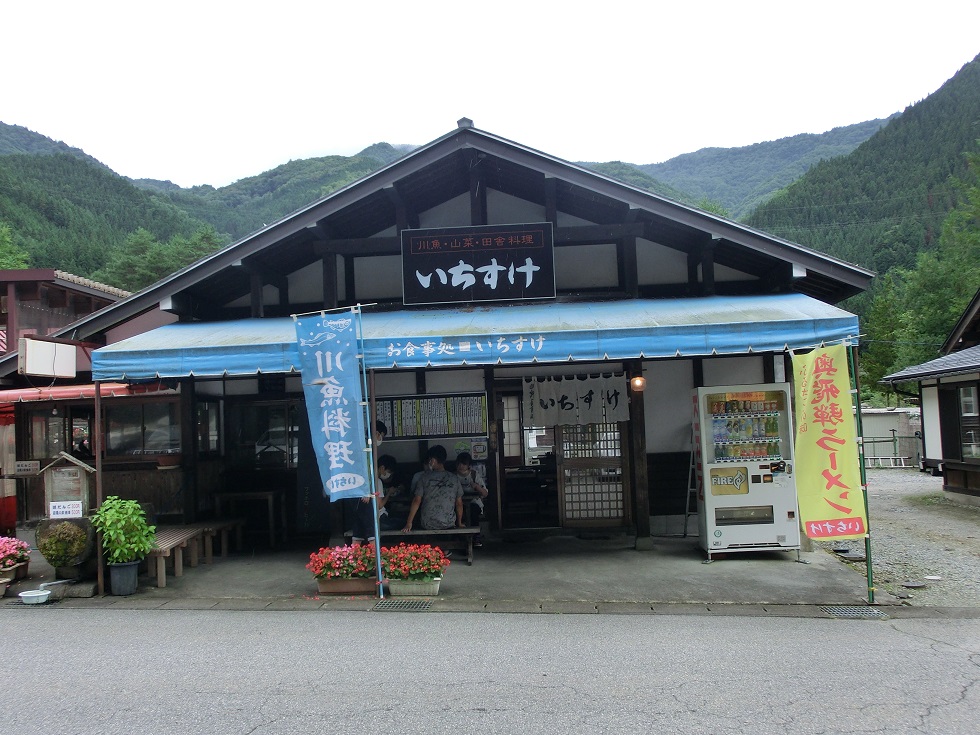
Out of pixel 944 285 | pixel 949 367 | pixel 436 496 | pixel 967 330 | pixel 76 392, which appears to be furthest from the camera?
pixel 944 285

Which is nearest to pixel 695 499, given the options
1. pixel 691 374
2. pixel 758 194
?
pixel 691 374

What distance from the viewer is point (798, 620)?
706 centimetres

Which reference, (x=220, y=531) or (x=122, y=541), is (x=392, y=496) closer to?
(x=220, y=531)

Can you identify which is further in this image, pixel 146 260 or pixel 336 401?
pixel 146 260

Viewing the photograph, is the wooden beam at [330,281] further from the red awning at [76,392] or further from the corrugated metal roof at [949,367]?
the corrugated metal roof at [949,367]

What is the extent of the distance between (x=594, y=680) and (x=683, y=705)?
2.52 ft

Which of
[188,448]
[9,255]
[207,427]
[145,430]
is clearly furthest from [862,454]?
[9,255]

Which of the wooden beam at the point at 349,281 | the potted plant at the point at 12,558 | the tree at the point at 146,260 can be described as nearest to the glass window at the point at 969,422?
the wooden beam at the point at 349,281

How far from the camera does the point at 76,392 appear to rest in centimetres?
1258

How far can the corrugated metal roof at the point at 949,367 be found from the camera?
14.3 metres

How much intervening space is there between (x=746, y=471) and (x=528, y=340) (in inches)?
145

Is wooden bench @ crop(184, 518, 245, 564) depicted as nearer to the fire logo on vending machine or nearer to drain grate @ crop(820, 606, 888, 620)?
the fire logo on vending machine

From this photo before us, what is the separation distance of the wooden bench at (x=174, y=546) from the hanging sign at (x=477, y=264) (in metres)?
4.42

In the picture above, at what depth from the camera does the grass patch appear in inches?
607
